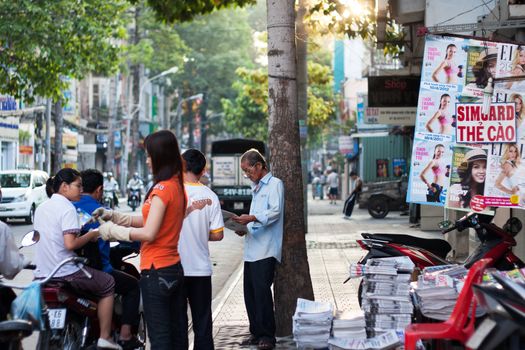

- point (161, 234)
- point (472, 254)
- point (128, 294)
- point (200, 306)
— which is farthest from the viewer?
point (472, 254)

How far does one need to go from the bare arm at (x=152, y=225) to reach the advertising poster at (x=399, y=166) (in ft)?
113

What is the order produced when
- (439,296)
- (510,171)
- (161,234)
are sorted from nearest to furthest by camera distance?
1. (161,234)
2. (439,296)
3. (510,171)

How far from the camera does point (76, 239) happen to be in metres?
7.48

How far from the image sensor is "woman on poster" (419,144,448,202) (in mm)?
9000

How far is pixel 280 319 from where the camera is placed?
9828 mm

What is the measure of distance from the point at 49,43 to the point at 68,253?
20393mm

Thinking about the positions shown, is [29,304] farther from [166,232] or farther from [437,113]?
[437,113]

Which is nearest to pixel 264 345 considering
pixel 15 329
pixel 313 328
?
pixel 313 328

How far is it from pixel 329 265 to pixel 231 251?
4.75 m

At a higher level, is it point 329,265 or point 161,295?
point 161,295

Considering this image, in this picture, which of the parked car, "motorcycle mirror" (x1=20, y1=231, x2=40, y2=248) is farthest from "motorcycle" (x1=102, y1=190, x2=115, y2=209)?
"motorcycle mirror" (x1=20, y1=231, x2=40, y2=248)

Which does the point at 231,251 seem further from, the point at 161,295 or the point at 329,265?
the point at 161,295

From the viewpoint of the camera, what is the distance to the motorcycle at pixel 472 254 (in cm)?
1034

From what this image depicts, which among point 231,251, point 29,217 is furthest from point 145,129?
point 231,251
